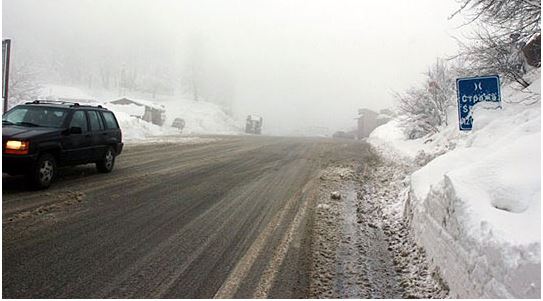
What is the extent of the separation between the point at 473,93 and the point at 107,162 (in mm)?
8649

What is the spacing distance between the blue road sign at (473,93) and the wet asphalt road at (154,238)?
3.49 metres

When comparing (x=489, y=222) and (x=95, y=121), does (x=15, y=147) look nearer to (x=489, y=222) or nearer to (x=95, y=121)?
(x=95, y=121)

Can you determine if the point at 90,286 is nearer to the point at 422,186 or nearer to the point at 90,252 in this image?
the point at 90,252

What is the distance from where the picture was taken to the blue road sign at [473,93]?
7.32 meters

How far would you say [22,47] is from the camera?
134000 mm

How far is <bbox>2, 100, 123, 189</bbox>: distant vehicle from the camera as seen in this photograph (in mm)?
7465

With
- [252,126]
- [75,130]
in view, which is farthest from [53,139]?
[252,126]

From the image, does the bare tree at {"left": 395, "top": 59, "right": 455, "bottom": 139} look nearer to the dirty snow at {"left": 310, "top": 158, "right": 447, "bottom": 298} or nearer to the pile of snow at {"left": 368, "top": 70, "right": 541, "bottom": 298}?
the dirty snow at {"left": 310, "top": 158, "right": 447, "bottom": 298}

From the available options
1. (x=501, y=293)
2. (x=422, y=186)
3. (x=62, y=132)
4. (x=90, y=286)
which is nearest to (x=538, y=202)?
(x=501, y=293)

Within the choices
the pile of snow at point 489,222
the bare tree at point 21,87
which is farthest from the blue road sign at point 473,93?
the bare tree at point 21,87

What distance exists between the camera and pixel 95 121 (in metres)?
10.1

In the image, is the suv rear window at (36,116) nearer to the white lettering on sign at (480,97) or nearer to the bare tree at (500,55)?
the white lettering on sign at (480,97)

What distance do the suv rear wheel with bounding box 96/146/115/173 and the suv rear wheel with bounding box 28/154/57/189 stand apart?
6.26 feet

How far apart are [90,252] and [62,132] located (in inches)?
→ 182
